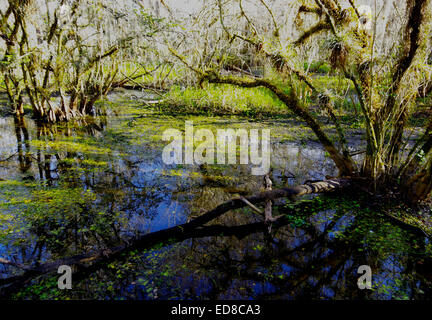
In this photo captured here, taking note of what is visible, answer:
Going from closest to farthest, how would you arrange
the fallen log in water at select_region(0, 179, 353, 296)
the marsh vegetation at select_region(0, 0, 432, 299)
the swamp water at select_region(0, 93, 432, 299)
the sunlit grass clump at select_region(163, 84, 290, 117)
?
the fallen log in water at select_region(0, 179, 353, 296)
the swamp water at select_region(0, 93, 432, 299)
the marsh vegetation at select_region(0, 0, 432, 299)
the sunlit grass clump at select_region(163, 84, 290, 117)

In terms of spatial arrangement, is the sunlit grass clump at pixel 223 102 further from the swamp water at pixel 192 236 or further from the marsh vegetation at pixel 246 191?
the swamp water at pixel 192 236

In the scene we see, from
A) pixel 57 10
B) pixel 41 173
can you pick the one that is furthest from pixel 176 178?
pixel 57 10

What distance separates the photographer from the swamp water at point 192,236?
3.05 m

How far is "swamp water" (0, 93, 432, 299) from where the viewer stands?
305 centimetres

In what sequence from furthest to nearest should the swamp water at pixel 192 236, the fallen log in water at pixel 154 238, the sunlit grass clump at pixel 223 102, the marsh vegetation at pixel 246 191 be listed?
the sunlit grass clump at pixel 223 102 → the marsh vegetation at pixel 246 191 → the swamp water at pixel 192 236 → the fallen log in water at pixel 154 238

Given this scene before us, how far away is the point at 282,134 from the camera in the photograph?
9195 millimetres

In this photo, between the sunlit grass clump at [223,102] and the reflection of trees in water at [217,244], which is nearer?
the reflection of trees in water at [217,244]

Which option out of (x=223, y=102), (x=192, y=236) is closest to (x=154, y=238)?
(x=192, y=236)

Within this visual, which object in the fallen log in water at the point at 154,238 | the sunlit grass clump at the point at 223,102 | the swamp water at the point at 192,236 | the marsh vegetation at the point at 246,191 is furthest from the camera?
the sunlit grass clump at the point at 223,102

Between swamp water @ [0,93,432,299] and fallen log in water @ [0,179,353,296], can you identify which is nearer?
fallen log in water @ [0,179,353,296]

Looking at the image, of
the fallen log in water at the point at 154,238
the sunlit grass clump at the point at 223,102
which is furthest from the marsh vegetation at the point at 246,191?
the sunlit grass clump at the point at 223,102

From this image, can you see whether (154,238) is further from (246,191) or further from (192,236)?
(246,191)

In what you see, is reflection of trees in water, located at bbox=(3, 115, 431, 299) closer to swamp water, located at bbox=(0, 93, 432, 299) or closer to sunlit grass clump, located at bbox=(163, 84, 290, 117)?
swamp water, located at bbox=(0, 93, 432, 299)

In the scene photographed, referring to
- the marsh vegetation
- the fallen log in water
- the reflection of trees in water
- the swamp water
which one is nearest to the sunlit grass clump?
the marsh vegetation
